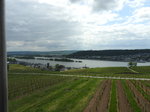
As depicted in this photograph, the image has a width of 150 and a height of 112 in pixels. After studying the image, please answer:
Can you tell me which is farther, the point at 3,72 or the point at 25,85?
the point at 25,85

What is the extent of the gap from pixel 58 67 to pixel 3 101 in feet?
373

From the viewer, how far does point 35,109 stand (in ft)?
70.6

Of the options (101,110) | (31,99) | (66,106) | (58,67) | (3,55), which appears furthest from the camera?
(58,67)

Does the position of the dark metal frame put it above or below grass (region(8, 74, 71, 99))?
above

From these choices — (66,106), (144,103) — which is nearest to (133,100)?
(144,103)

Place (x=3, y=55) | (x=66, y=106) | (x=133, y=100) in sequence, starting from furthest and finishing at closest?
(x=133, y=100) → (x=66, y=106) → (x=3, y=55)

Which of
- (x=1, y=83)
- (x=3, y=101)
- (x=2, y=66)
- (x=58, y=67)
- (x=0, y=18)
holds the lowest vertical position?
(x=58, y=67)

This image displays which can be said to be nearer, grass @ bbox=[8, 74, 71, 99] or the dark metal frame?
the dark metal frame

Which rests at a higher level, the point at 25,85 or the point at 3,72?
the point at 3,72

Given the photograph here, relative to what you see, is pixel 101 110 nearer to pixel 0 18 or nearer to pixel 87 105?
pixel 87 105

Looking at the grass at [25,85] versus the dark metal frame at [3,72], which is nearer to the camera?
the dark metal frame at [3,72]

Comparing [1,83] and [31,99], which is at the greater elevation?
[1,83]

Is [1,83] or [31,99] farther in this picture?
[31,99]

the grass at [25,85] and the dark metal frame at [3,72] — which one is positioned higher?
the dark metal frame at [3,72]
